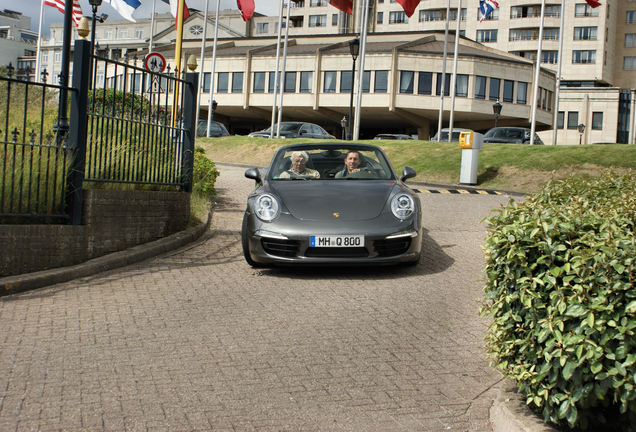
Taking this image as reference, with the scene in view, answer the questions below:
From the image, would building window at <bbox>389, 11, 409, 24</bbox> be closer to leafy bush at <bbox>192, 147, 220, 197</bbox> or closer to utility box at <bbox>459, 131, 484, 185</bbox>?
utility box at <bbox>459, 131, 484, 185</bbox>

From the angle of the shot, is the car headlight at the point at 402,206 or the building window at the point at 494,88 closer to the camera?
the car headlight at the point at 402,206

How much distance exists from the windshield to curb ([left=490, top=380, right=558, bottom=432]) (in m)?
5.06

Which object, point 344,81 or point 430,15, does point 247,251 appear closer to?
point 344,81

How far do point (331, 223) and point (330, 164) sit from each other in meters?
1.79

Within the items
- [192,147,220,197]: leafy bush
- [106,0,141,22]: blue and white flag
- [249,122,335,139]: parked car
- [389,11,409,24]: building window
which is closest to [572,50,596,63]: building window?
[389,11,409,24]: building window

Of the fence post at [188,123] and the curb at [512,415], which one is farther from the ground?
the fence post at [188,123]

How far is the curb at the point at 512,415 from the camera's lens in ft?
10.9

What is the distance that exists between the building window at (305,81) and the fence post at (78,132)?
6109 centimetres

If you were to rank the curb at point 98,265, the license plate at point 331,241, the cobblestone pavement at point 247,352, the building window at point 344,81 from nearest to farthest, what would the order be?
the cobblestone pavement at point 247,352
the curb at point 98,265
the license plate at point 331,241
the building window at point 344,81

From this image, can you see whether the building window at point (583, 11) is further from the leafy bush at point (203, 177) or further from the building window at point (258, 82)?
the leafy bush at point (203, 177)

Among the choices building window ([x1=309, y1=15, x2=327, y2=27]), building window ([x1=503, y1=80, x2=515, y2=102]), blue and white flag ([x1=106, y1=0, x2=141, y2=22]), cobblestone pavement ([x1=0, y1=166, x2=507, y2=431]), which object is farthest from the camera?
building window ([x1=309, y1=15, x2=327, y2=27])

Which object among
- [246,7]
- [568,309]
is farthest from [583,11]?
[568,309]

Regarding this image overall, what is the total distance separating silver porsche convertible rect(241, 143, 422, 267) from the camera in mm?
7344

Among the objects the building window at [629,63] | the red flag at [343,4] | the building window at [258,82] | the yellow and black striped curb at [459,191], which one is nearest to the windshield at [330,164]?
the yellow and black striped curb at [459,191]
